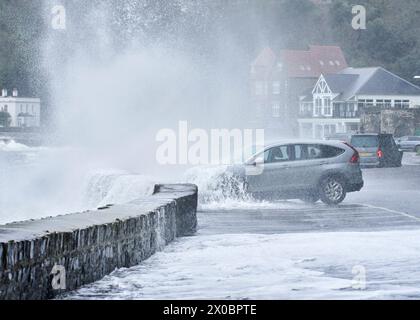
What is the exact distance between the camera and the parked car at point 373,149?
159 ft

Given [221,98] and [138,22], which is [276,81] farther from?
[138,22]

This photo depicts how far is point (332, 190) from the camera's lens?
26109 millimetres

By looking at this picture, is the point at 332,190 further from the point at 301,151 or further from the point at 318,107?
the point at 318,107

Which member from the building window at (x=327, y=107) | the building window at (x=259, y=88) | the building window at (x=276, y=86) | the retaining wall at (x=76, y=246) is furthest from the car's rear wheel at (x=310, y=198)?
the building window at (x=259, y=88)

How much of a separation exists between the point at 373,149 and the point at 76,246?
38.5 metres

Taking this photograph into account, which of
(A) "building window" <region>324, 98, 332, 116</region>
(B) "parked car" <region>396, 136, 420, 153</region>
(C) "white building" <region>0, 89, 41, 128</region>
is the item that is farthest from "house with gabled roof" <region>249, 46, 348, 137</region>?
(B) "parked car" <region>396, 136, 420, 153</region>

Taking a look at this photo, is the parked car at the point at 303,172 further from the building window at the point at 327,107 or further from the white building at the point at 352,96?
the building window at the point at 327,107

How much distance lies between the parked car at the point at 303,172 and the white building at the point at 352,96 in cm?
9472

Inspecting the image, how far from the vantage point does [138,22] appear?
79812 millimetres

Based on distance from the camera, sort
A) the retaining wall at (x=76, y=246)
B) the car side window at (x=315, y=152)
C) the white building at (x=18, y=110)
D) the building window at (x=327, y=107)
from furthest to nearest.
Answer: the white building at (x=18, y=110), the building window at (x=327, y=107), the car side window at (x=315, y=152), the retaining wall at (x=76, y=246)

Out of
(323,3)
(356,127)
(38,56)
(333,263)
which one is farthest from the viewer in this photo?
(323,3)

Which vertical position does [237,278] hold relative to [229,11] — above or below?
below

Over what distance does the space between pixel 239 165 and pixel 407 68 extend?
115 metres

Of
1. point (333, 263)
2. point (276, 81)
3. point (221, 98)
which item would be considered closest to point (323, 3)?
point (276, 81)
